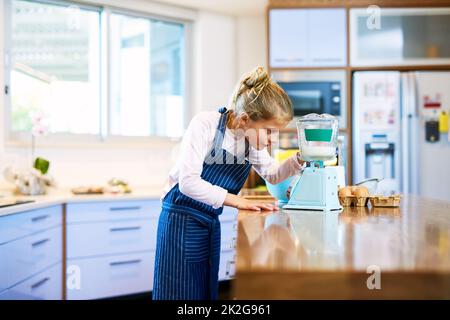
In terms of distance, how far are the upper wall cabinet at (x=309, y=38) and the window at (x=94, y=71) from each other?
0.86m

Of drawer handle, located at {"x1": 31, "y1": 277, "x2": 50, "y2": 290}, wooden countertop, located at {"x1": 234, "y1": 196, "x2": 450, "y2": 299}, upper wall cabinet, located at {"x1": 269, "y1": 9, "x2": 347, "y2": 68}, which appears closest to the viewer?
wooden countertop, located at {"x1": 234, "y1": 196, "x2": 450, "y2": 299}

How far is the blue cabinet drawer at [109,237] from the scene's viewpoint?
2.96 meters

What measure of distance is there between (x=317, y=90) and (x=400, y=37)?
768 mm

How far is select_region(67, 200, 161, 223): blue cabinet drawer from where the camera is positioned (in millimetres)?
2949

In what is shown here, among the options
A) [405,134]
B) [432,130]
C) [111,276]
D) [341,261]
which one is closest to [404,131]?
[405,134]

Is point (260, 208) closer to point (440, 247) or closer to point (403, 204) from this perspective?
point (403, 204)

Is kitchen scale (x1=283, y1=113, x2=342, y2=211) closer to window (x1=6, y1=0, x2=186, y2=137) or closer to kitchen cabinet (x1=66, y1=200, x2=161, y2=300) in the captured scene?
kitchen cabinet (x1=66, y1=200, x2=161, y2=300)

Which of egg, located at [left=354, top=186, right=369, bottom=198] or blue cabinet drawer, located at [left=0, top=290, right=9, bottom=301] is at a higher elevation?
egg, located at [left=354, top=186, right=369, bottom=198]

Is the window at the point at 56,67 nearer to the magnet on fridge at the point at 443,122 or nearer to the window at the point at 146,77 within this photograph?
the window at the point at 146,77

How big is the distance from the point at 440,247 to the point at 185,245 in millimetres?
931

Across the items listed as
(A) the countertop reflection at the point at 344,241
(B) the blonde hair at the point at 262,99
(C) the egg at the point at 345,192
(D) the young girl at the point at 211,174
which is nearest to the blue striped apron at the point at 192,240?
(D) the young girl at the point at 211,174

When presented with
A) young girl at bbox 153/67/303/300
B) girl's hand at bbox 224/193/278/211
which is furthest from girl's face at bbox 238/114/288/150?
girl's hand at bbox 224/193/278/211

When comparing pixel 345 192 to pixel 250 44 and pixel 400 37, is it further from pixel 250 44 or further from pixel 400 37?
pixel 250 44

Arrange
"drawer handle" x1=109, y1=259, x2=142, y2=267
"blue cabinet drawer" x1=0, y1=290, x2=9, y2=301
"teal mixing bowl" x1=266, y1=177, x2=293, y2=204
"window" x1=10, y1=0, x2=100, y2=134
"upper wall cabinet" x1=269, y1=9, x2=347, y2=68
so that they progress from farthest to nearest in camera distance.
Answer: "upper wall cabinet" x1=269, y1=9, x2=347, y2=68
"window" x1=10, y1=0, x2=100, y2=134
"drawer handle" x1=109, y1=259, x2=142, y2=267
"blue cabinet drawer" x1=0, y1=290, x2=9, y2=301
"teal mixing bowl" x1=266, y1=177, x2=293, y2=204
